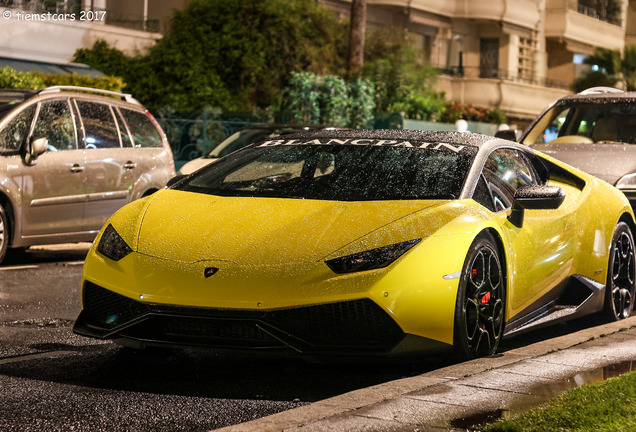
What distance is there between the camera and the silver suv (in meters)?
11.6

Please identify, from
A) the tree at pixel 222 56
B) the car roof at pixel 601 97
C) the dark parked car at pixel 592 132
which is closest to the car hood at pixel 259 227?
the dark parked car at pixel 592 132

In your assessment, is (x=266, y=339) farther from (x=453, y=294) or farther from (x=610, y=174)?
(x=610, y=174)

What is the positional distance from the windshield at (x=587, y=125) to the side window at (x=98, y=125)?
15.2 ft

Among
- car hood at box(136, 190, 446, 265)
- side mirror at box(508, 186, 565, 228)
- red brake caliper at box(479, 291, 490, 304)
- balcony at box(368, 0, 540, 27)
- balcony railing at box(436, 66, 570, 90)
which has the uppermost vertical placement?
balcony at box(368, 0, 540, 27)

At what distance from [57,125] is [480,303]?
694 centimetres

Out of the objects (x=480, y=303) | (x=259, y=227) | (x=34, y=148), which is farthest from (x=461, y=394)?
(x=34, y=148)

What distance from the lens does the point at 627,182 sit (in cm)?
1158

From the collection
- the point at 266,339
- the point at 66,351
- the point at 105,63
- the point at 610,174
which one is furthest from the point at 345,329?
the point at 105,63

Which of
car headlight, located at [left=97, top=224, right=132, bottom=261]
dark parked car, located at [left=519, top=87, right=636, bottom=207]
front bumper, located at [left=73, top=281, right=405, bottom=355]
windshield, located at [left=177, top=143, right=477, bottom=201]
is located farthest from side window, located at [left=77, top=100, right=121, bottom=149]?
front bumper, located at [left=73, top=281, right=405, bottom=355]

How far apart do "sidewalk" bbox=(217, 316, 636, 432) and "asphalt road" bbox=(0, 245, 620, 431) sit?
40cm

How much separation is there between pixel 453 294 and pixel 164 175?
7959mm

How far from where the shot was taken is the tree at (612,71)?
49.8m

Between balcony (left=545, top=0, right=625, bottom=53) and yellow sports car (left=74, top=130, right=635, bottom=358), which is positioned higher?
balcony (left=545, top=0, right=625, bottom=53)

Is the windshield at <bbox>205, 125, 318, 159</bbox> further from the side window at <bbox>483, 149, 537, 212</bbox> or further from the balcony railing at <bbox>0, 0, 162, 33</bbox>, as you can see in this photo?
the balcony railing at <bbox>0, 0, 162, 33</bbox>
